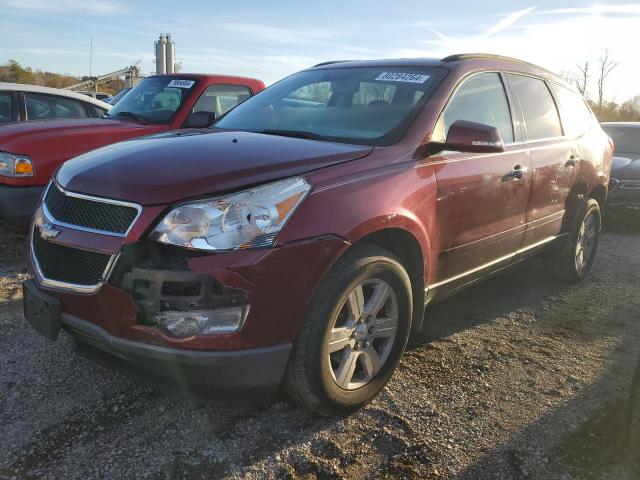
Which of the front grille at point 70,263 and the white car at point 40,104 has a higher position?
the white car at point 40,104

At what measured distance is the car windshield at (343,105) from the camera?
10.1ft

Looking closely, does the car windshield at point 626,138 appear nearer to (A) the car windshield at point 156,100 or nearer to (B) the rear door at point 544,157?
(B) the rear door at point 544,157

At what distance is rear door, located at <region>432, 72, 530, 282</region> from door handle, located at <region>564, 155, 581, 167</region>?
77cm

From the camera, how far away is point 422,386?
303 cm

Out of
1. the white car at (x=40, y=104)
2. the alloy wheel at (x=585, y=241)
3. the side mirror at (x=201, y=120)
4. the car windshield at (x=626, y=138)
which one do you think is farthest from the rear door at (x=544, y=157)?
the white car at (x=40, y=104)

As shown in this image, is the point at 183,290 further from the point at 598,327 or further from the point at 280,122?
the point at 598,327

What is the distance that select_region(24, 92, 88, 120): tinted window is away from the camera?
6766 mm

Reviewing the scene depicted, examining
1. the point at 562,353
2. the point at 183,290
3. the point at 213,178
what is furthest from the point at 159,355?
the point at 562,353

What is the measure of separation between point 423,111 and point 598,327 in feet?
7.18

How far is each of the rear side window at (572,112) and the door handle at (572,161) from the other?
19 cm

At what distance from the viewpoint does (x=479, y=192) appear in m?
3.30

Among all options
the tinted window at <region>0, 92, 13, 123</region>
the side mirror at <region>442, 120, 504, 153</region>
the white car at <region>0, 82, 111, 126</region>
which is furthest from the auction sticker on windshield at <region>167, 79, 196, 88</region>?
the side mirror at <region>442, 120, 504, 153</region>

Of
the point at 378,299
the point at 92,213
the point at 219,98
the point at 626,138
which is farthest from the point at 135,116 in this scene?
the point at 626,138

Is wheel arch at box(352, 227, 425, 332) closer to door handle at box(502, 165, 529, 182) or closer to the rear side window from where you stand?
→ door handle at box(502, 165, 529, 182)
